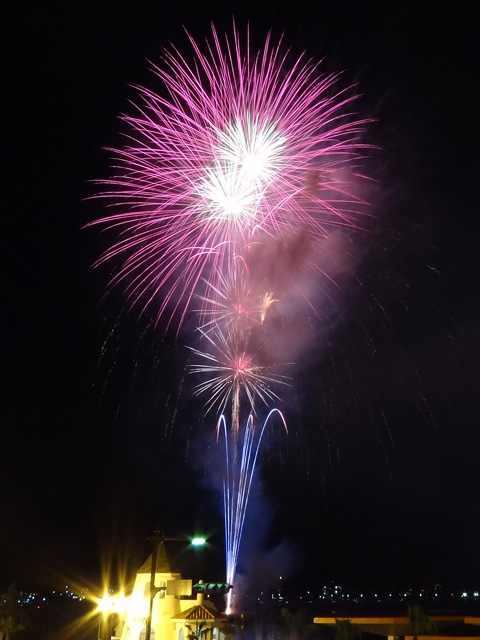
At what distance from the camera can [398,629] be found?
29.8 m

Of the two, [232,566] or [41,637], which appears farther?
[41,637]

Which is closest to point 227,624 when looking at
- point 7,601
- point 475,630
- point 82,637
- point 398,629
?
point 398,629

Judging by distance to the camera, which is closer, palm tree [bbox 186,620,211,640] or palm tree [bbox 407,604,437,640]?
palm tree [bbox 407,604,437,640]

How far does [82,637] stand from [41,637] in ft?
12.5

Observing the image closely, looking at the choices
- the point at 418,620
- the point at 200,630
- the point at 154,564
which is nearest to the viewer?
the point at 154,564

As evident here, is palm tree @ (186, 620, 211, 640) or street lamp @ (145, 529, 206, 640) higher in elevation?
palm tree @ (186, 620, 211, 640)

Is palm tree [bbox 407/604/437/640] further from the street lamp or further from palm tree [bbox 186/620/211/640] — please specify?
the street lamp

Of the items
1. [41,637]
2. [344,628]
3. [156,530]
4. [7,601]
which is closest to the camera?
[156,530]

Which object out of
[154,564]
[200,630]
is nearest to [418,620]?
[200,630]

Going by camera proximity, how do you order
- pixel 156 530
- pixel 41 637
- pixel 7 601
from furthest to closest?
pixel 41 637 → pixel 7 601 → pixel 156 530

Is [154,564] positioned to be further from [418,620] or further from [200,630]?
[418,620]

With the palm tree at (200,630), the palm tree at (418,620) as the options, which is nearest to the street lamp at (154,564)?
the palm tree at (200,630)

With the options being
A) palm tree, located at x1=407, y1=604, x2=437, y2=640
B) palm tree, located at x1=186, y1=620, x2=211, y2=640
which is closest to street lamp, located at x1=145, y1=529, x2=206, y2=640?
palm tree, located at x1=186, y1=620, x2=211, y2=640

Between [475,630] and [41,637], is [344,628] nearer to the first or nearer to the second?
[475,630]
